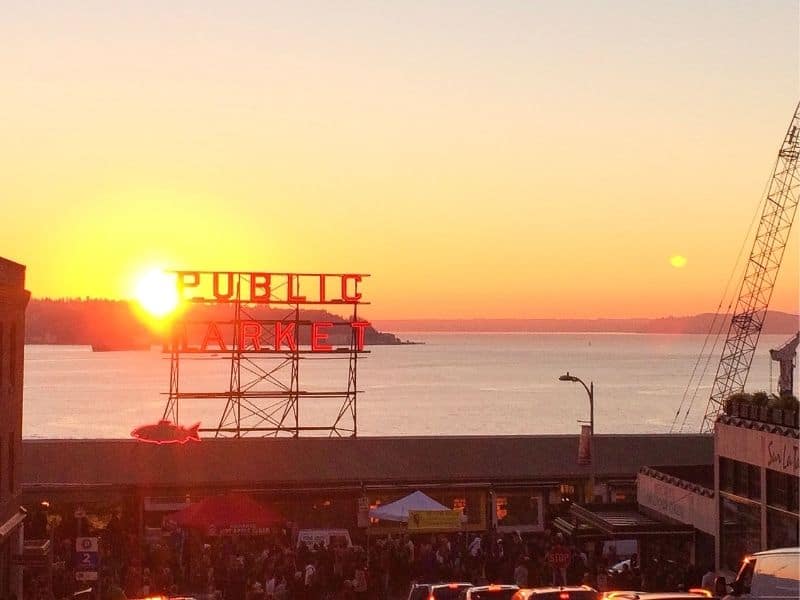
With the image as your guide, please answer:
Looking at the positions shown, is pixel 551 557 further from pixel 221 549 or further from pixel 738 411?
pixel 221 549

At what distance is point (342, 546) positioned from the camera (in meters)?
36.4

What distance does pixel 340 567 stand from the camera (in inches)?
1307

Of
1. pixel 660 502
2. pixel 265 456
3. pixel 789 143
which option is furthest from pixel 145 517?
pixel 789 143

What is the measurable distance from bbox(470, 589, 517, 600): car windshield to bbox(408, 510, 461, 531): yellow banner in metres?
16.0

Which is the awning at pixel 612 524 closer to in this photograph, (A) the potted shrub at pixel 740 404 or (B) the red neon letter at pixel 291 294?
(A) the potted shrub at pixel 740 404

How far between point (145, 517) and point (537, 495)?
49.0ft

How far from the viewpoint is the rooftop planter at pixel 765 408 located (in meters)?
29.6

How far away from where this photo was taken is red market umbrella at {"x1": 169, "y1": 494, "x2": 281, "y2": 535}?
36.3 meters

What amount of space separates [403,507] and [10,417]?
1307 centimetres

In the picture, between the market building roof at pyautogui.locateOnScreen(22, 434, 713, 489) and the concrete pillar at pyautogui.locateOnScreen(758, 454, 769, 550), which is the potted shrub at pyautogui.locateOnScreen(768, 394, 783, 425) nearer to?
the concrete pillar at pyautogui.locateOnScreen(758, 454, 769, 550)

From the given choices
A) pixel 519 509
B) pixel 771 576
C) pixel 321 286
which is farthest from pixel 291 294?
pixel 771 576

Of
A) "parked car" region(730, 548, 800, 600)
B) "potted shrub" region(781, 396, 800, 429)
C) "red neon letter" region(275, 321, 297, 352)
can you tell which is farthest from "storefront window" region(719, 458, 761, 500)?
"red neon letter" region(275, 321, 297, 352)

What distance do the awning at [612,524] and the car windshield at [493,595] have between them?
43.0 ft

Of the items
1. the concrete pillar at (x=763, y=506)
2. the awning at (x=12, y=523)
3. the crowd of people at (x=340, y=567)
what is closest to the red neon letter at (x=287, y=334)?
the crowd of people at (x=340, y=567)
